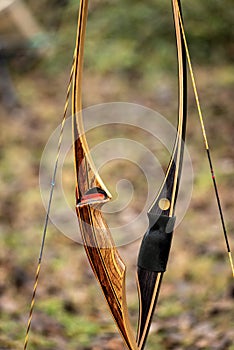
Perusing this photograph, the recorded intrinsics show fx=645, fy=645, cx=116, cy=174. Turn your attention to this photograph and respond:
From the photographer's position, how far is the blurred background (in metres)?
2.79

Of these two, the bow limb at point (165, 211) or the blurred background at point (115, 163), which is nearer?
the bow limb at point (165, 211)

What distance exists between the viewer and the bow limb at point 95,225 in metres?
Result: 1.80

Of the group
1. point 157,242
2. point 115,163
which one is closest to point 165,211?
point 157,242

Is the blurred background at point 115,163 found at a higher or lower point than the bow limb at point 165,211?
higher

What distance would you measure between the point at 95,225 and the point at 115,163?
2431 mm

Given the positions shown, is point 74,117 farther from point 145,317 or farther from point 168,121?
point 168,121

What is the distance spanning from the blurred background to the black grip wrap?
84cm

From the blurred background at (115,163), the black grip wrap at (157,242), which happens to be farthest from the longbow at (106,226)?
the blurred background at (115,163)

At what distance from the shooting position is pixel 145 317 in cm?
187

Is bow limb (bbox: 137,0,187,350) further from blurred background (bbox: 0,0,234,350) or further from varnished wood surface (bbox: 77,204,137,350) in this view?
blurred background (bbox: 0,0,234,350)

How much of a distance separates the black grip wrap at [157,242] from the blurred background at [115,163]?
0.84m

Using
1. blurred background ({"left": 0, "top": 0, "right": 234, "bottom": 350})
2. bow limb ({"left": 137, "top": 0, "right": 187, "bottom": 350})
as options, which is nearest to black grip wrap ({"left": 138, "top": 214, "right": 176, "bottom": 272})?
bow limb ({"left": 137, "top": 0, "right": 187, "bottom": 350})

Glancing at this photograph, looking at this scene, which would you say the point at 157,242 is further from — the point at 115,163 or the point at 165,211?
the point at 115,163

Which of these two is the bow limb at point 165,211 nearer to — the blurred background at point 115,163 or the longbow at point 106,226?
the longbow at point 106,226
